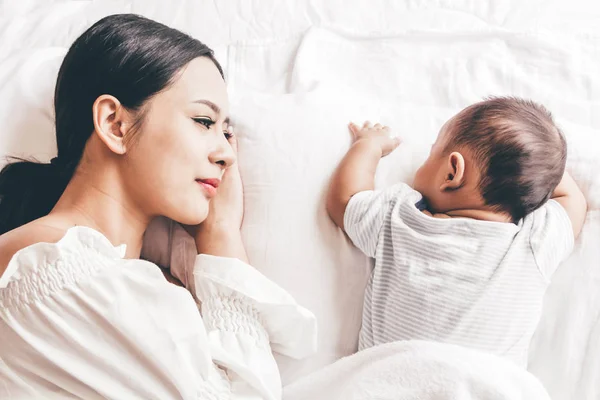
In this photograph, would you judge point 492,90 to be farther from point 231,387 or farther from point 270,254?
point 231,387

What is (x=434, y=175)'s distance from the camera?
3.29ft

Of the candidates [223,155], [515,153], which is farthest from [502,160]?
[223,155]

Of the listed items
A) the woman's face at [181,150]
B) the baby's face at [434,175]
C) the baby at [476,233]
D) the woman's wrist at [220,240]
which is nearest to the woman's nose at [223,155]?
the woman's face at [181,150]

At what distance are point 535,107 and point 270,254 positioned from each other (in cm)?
53

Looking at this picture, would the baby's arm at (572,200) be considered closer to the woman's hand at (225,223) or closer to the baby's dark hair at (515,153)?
the baby's dark hair at (515,153)

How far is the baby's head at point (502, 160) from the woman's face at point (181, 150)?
40 cm


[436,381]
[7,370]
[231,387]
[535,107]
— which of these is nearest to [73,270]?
[7,370]

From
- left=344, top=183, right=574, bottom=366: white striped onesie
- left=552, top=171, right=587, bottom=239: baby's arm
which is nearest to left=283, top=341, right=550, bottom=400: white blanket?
left=344, top=183, right=574, bottom=366: white striped onesie

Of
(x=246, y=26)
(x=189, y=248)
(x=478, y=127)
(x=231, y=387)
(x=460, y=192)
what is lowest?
(x=231, y=387)

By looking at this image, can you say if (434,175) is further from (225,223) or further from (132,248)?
(132,248)

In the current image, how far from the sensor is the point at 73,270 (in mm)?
779

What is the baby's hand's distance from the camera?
1060 millimetres

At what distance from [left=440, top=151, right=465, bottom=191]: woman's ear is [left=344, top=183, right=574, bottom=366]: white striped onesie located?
62 mm

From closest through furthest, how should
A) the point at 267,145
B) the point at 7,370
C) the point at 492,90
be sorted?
the point at 7,370, the point at 267,145, the point at 492,90
